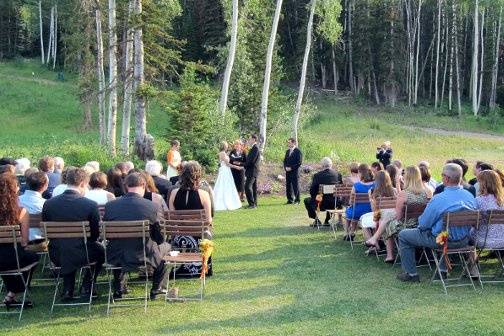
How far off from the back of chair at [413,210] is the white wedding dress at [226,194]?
7463 mm

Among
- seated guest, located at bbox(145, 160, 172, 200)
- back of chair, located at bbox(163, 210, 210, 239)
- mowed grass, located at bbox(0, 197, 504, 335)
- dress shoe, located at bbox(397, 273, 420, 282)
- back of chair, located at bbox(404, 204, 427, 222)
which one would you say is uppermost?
seated guest, located at bbox(145, 160, 172, 200)

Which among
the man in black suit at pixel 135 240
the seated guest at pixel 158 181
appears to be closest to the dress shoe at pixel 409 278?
the man in black suit at pixel 135 240

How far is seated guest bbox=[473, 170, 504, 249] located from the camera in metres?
7.79

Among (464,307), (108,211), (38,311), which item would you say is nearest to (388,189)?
(464,307)

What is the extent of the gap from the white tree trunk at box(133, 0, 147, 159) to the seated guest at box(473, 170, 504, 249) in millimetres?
11715

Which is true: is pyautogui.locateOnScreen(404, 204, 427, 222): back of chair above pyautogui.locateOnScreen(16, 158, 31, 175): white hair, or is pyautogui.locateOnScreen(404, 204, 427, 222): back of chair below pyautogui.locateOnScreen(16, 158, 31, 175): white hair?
below

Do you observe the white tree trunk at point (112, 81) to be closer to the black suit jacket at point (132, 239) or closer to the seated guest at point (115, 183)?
the seated guest at point (115, 183)

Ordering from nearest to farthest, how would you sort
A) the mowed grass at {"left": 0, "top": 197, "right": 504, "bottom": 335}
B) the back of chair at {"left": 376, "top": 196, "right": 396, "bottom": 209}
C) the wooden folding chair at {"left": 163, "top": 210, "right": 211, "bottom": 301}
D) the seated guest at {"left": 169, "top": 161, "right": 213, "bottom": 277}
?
the mowed grass at {"left": 0, "top": 197, "right": 504, "bottom": 335} → the wooden folding chair at {"left": 163, "top": 210, "right": 211, "bottom": 301} → the seated guest at {"left": 169, "top": 161, "right": 213, "bottom": 277} → the back of chair at {"left": 376, "top": 196, "right": 396, "bottom": 209}

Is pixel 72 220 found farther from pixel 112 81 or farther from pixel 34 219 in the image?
pixel 112 81

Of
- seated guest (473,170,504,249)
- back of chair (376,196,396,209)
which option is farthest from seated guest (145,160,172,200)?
seated guest (473,170,504,249)

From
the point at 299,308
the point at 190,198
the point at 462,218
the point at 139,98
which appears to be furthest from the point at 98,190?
the point at 139,98

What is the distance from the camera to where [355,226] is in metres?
10.7

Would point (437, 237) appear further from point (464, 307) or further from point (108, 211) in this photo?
point (108, 211)

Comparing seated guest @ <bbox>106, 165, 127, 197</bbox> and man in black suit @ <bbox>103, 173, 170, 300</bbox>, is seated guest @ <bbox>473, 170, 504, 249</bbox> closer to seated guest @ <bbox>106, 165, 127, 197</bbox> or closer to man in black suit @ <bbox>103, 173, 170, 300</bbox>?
man in black suit @ <bbox>103, 173, 170, 300</bbox>
